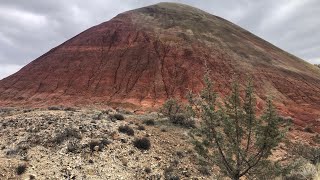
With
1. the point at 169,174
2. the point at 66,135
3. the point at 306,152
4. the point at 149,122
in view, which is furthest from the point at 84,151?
the point at 306,152

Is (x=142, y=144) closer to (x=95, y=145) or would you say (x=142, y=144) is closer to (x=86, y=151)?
(x=95, y=145)

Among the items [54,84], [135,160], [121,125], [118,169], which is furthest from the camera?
[54,84]

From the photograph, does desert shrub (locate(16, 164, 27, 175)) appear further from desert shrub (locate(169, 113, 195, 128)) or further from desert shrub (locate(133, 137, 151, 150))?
desert shrub (locate(169, 113, 195, 128))

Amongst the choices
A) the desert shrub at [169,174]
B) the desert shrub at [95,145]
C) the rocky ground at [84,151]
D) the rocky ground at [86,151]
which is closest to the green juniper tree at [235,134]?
the rocky ground at [84,151]

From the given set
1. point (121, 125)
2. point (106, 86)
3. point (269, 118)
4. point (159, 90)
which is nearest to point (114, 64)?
point (106, 86)

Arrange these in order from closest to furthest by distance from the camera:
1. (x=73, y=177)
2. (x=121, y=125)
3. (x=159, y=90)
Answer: (x=73, y=177) → (x=121, y=125) → (x=159, y=90)

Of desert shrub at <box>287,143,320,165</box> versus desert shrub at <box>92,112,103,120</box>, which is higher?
desert shrub at <box>92,112,103,120</box>

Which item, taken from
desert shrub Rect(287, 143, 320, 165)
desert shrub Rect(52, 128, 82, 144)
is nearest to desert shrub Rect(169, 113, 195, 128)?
desert shrub Rect(287, 143, 320, 165)

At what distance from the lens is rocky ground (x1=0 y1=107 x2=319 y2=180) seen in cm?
1856

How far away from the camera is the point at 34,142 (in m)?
20.8

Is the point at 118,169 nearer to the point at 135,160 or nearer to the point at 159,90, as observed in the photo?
the point at 135,160

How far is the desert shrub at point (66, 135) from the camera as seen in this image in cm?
2119

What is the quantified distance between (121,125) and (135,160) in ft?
13.7

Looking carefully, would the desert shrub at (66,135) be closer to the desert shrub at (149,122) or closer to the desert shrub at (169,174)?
the desert shrub at (169,174)
